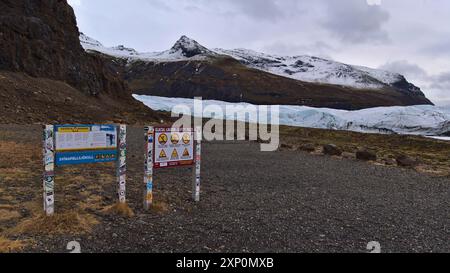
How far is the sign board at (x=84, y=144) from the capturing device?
679cm

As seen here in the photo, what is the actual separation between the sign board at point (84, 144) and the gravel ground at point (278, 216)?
1278mm

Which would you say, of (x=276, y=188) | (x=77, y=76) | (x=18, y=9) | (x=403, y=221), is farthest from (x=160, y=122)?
(x=403, y=221)

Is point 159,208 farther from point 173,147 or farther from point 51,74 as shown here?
point 51,74

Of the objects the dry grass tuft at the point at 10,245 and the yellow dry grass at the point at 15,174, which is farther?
the yellow dry grass at the point at 15,174

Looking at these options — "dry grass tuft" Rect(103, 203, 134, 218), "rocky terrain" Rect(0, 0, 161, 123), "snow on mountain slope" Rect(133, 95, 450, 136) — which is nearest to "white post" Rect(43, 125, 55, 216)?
"dry grass tuft" Rect(103, 203, 134, 218)

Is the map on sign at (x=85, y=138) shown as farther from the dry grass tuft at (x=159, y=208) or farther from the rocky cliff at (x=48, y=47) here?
the rocky cliff at (x=48, y=47)

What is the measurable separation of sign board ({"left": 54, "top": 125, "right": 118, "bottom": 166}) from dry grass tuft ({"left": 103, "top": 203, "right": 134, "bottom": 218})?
98 cm

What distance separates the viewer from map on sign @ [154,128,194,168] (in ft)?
26.9

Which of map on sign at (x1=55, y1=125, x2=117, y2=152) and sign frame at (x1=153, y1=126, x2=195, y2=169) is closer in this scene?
map on sign at (x1=55, y1=125, x2=117, y2=152)

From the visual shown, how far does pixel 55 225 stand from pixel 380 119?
5068 centimetres

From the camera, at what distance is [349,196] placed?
10609 mm

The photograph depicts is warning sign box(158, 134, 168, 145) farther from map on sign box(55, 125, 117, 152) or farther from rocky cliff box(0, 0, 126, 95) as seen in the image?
rocky cliff box(0, 0, 126, 95)

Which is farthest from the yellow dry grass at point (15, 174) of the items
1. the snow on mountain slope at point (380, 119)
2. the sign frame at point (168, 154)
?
the snow on mountain slope at point (380, 119)

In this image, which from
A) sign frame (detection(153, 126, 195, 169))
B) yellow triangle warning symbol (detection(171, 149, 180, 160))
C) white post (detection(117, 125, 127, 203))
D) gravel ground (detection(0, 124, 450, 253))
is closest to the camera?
gravel ground (detection(0, 124, 450, 253))
